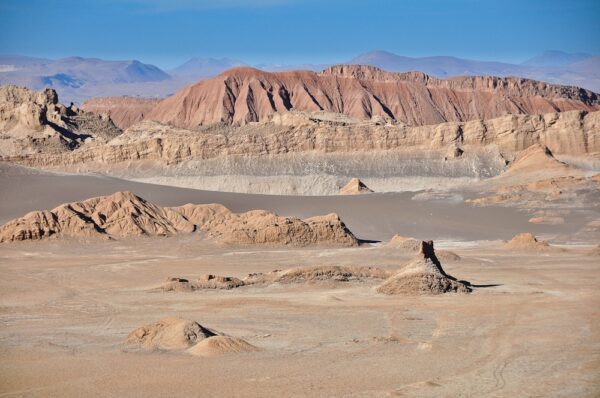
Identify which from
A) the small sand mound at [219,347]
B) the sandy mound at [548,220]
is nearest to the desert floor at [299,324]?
the small sand mound at [219,347]

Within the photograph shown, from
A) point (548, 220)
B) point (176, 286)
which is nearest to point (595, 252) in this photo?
point (548, 220)

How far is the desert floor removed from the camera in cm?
1455

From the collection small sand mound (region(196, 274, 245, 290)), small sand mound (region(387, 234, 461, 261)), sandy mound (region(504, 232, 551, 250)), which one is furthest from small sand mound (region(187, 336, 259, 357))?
sandy mound (region(504, 232, 551, 250))

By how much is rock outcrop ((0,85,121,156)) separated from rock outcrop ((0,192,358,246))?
36.4 m

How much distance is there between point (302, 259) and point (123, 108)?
441 feet

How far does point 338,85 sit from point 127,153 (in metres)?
83.8

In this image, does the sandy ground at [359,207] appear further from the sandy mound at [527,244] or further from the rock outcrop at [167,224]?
the rock outcrop at [167,224]

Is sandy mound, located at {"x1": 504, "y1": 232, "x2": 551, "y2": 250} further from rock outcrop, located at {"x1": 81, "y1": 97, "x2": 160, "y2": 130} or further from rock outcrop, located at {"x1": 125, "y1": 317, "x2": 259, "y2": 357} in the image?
rock outcrop, located at {"x1": 81, "y1": 97, "x2": 160, "y2": 130}

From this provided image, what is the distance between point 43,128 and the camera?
85625mm

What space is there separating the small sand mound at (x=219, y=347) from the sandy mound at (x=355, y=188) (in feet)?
130

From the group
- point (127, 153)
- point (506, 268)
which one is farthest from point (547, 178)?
point (127, 153)

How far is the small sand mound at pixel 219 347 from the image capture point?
54.6 ft

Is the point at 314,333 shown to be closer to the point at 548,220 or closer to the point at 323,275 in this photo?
the point at 323,275

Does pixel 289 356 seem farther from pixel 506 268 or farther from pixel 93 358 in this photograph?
pixel 506 268
